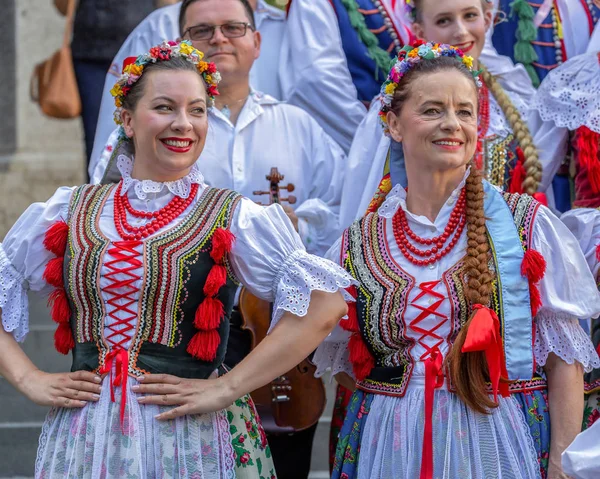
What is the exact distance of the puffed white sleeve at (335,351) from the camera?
3658 mm

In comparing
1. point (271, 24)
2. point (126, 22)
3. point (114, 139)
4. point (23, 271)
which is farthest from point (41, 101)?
point (23, 271)

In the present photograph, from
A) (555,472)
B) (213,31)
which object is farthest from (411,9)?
(555,472)

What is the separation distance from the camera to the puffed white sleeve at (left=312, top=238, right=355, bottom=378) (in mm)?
3658

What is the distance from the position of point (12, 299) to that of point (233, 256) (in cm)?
67

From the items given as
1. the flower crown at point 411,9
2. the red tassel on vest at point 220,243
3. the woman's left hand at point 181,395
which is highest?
the flower crown at point 411,9

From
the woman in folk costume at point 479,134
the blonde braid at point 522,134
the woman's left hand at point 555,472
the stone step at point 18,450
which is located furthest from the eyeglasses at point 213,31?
the woman's left hand at point 555,472

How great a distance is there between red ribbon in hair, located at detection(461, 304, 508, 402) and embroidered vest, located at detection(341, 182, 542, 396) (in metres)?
0.03

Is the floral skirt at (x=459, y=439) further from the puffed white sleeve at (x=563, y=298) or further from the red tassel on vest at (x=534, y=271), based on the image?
the red tassel on vest at (x=534, y=271)

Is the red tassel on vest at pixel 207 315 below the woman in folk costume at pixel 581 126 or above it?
below

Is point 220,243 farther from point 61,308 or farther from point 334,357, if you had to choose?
point 334,357

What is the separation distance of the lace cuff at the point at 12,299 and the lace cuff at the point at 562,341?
153cm

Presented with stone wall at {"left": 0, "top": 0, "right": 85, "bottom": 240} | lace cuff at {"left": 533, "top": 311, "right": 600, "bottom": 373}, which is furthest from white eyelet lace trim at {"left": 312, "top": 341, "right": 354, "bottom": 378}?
stone wall at {"left": 0, "top": 0, "right": 85, "bottom": 240}

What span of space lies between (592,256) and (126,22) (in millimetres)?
3371

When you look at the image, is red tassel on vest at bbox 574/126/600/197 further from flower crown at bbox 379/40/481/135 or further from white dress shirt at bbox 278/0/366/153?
white dress shirt at bbox 278/0/366/153
